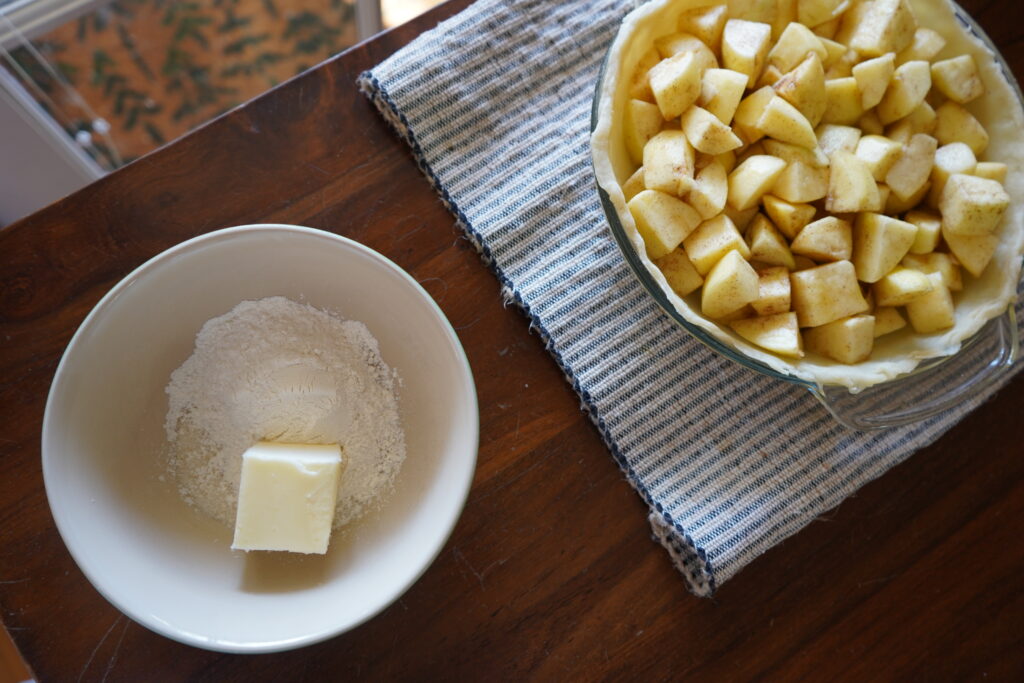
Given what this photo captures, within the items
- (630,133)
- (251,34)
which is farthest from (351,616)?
(251,34)


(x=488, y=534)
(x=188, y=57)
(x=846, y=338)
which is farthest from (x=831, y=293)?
(x=188, y=57)

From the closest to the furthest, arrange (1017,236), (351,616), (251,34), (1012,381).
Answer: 1. (351,616)
2. (1017,236)
3. (1012,381)
4. (251,34)

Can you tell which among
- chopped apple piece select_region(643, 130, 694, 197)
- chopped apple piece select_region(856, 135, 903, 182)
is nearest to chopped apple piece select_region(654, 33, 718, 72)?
chopped apple piece select_region(643, 130, 694, 197)

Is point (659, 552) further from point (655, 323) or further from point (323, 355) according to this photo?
point (323, 355)

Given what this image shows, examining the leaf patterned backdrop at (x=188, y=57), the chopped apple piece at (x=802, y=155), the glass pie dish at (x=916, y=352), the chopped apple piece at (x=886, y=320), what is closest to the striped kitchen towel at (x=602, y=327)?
the glass pie dish at (x=916, y=352)

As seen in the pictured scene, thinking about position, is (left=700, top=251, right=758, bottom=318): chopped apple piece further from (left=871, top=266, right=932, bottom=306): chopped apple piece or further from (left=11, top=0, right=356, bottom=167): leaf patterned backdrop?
(left=11, top=0, right=356, bottom=167): leaf patterned backdrop

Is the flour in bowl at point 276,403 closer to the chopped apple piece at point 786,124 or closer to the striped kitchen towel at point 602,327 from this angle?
the striped kitchen towel at point 602,327

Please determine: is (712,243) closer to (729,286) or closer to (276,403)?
(729,286)
